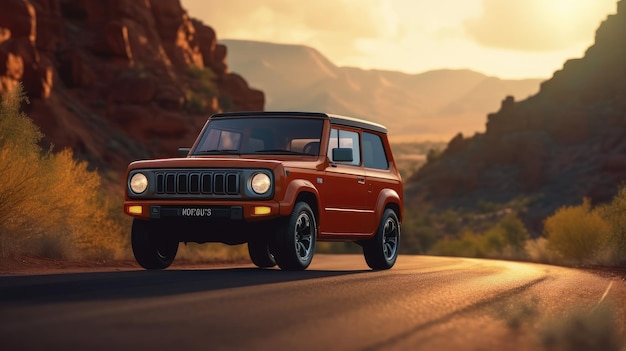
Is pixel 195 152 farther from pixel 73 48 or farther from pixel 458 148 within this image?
pixel 458 148

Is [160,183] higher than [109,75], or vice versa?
[109,75]

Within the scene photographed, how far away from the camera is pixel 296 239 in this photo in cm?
1281

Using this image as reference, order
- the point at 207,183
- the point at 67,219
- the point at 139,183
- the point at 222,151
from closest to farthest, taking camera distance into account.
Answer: the point at 207,183, the point at 139,183, the point at 222,151, the point at 67,219

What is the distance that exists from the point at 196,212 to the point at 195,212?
1 cm

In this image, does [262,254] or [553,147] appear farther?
[553,147]

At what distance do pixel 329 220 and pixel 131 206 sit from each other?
2.86 m

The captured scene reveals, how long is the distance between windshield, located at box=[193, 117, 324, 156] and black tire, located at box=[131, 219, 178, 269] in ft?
4.80

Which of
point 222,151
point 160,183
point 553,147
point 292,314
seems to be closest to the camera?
point 292,314

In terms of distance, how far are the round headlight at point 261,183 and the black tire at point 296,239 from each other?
0.53m

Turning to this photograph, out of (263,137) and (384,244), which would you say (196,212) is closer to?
(263,137)

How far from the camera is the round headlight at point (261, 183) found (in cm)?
1241

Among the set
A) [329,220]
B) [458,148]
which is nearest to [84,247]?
[329,220]

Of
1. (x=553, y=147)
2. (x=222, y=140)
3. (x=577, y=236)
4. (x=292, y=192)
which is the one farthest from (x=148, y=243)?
(x=553, y=147)

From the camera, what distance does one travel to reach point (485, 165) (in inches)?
3145
